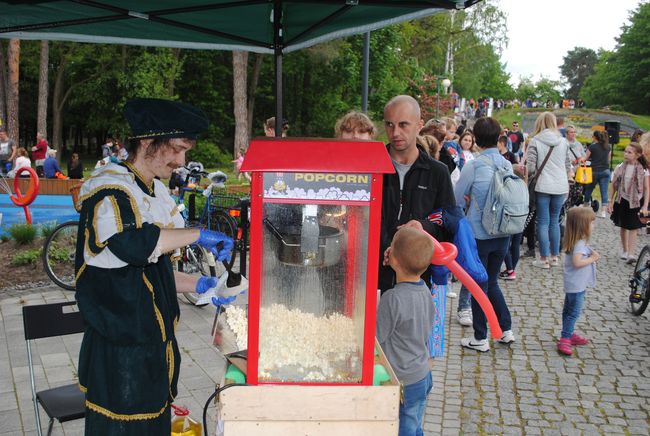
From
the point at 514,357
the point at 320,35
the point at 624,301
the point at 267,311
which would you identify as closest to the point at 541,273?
the point at 624,301

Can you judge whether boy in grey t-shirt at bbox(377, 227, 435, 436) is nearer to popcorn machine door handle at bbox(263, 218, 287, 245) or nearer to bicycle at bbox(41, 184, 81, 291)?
popcorn machine door handle at bbox(263, 218, 287, 245)

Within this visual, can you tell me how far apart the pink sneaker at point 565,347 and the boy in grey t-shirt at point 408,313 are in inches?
121

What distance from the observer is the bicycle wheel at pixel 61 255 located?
7254 millimetres

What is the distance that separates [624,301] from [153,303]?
6.49 metres

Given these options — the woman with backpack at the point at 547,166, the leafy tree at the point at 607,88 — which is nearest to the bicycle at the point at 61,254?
the woman with backpack at the point at 547,166

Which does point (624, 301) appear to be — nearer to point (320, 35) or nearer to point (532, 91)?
point (320, 35)

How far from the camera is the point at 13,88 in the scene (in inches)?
954

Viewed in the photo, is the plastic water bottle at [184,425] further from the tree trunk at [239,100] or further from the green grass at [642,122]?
the green grass at [642,122]

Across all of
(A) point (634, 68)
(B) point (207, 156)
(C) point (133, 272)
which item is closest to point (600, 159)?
(C) point (133, 272)

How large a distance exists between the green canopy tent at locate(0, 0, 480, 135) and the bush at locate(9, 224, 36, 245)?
5059 mm

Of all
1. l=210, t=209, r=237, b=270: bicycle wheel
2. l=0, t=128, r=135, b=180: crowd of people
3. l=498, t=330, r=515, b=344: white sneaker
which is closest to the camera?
l=498, t=330, r=515, b=344: white sneaker

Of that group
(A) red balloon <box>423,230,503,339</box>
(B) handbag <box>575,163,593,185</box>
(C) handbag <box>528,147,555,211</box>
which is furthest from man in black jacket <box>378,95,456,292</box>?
(B) handbag <box>575,163,593,185</box>

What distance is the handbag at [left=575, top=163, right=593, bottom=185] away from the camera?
1153cm

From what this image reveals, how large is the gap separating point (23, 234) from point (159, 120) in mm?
7472
